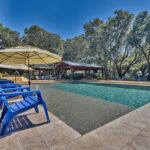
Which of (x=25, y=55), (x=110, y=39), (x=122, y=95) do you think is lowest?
(x=122, y=95)

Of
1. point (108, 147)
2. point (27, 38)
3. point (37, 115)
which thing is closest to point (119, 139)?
point (108, 147)

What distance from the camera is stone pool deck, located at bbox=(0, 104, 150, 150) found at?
7.55 ft

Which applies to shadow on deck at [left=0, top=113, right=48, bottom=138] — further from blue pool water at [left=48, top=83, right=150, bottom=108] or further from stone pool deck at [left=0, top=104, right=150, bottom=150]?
blue pool water at [left=48, top=83, right=150, bottom=108]

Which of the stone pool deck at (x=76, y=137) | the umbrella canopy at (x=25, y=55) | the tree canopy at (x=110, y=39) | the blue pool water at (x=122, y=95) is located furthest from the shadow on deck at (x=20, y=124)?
the tree canopy at (x=110, y=39)

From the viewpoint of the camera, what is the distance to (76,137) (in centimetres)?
268

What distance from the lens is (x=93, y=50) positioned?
25.9 meters

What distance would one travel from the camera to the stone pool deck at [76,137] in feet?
7.55

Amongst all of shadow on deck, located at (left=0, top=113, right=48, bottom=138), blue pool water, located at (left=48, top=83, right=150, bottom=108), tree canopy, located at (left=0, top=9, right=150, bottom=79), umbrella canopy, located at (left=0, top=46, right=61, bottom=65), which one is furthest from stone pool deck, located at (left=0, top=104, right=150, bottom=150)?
tree canopy, located at (left=0, top=9, right=150, bottom=79)

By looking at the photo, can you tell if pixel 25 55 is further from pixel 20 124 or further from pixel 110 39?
pixel 110 39

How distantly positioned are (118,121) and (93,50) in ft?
76.5

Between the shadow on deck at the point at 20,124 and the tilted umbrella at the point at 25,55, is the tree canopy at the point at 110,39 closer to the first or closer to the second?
the tilted umbrella at the point at 25,55

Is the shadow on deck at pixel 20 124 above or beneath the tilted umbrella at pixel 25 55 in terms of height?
beneath

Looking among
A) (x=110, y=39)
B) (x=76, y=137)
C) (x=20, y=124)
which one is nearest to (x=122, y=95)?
(x=76, y=137)

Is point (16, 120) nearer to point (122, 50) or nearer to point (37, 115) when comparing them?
point (37, 115)
